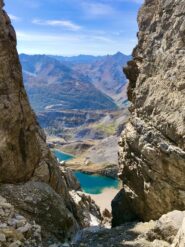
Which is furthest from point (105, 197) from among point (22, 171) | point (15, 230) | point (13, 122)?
point (15, 230)

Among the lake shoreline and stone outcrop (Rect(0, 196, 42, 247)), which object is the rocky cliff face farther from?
the lake shoreline

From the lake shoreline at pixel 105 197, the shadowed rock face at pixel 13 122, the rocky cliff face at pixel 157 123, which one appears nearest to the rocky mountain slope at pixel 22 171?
the shadowed rock face at pixel 13 122

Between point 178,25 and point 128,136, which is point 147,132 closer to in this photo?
point 128,136

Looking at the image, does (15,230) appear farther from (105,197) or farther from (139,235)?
(105,197)

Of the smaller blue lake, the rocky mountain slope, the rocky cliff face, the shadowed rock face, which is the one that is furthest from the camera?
the smaller blue lake

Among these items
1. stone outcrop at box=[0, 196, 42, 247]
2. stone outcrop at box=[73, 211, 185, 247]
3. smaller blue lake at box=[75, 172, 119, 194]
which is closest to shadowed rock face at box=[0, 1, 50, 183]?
stone outcrop at box=[0, 196, 42, 247]
